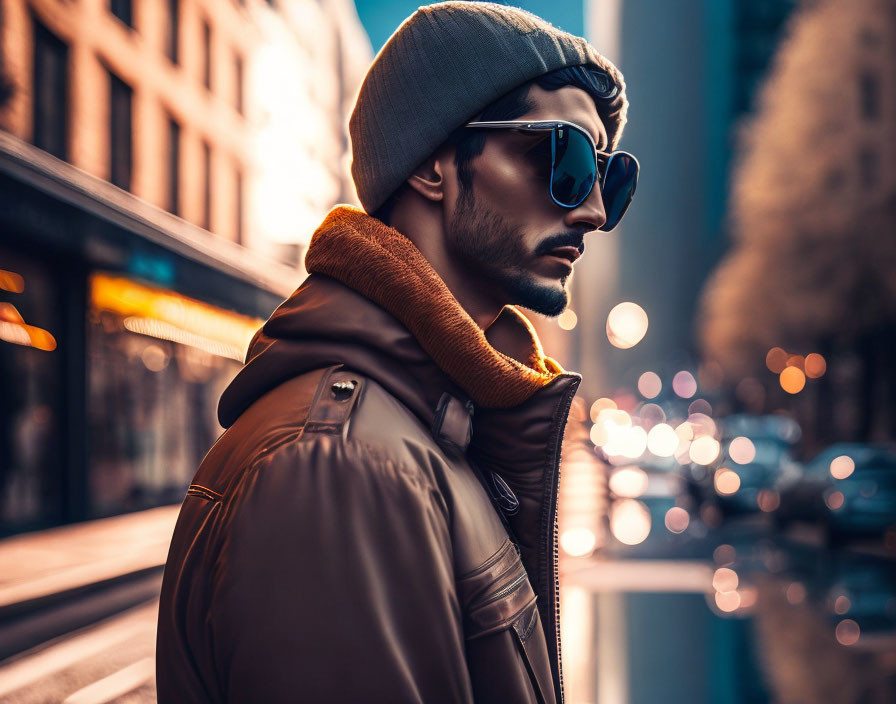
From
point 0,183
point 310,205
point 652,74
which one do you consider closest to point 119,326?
point 0,183

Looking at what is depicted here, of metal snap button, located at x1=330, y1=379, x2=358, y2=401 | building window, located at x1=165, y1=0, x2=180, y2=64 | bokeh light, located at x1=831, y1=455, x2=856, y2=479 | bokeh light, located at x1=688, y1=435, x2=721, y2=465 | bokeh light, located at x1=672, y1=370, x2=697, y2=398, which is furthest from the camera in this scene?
bokeh light, located at x1=672, y1=370, x2=697, y2=398

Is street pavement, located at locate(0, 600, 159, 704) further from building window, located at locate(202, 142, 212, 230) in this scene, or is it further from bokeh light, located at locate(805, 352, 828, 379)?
bokeh light, located at locate(805, 352, 828, 379)

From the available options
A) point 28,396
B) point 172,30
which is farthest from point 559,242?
point 172,30

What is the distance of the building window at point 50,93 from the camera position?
16266mm

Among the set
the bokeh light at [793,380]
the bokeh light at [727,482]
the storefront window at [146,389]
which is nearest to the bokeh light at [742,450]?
the bokeh light at [727,482]

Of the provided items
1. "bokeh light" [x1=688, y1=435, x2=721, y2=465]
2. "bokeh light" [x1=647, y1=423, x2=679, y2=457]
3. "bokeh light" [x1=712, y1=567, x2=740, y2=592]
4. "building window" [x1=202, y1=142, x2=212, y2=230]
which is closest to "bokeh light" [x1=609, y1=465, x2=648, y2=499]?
"bokeh light" [x1=647, y1=423, x2=679, y2=457]

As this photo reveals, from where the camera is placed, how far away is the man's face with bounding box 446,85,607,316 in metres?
1.71

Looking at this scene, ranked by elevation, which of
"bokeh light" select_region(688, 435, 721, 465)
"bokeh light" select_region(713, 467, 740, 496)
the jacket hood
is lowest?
"bokeh light" select_region(713, 467, 740, 496)

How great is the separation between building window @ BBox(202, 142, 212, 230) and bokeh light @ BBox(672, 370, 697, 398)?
347 feet

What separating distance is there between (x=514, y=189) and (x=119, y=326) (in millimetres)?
18098

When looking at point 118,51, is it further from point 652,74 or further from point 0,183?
point 652,74

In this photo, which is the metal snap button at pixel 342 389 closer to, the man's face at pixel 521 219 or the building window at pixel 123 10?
the man's face at pixel 521 219

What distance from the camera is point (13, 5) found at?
15406 mm

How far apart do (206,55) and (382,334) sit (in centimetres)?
2400
